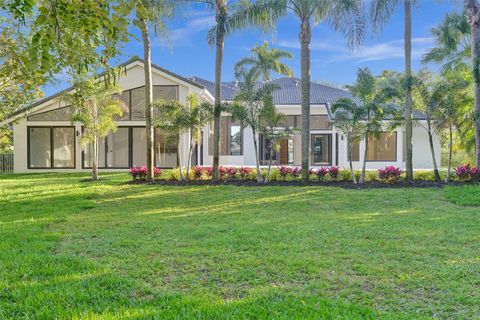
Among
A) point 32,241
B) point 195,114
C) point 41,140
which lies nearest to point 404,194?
point 195,114

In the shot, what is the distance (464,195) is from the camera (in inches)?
434

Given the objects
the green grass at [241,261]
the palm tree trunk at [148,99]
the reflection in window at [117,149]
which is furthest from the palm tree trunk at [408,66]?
the reflection in window at [117,149]

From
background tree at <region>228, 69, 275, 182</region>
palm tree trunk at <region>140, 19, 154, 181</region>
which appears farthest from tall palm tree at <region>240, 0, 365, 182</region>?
palm tree trunk at <region>140, 19, 154, 181</region>

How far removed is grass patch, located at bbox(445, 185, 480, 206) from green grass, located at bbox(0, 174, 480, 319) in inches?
4.3

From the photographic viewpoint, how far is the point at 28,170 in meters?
22.2

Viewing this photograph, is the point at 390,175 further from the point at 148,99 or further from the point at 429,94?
the point at 148,99

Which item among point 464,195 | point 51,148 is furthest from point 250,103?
point 51,148

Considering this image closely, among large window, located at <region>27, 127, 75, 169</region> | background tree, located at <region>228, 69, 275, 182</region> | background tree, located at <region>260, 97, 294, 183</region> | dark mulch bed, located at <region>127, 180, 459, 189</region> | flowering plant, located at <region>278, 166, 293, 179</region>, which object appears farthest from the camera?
large window, located at <region>27, 127, 75, 169</region>

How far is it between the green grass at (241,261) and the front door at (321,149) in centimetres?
1561

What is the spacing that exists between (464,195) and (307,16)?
7996mm

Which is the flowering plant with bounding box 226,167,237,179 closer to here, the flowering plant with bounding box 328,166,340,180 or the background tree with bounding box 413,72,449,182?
the flowering plant with bounding box 328,166,340,180

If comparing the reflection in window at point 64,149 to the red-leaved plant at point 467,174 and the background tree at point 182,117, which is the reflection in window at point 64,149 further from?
the red-leaved plant at point 467,174

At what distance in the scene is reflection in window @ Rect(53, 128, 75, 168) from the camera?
22.4 meters

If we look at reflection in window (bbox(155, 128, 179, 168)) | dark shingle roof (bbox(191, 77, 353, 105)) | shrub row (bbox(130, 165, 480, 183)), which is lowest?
shrub row (bbox(130, 165, 480, 183))
